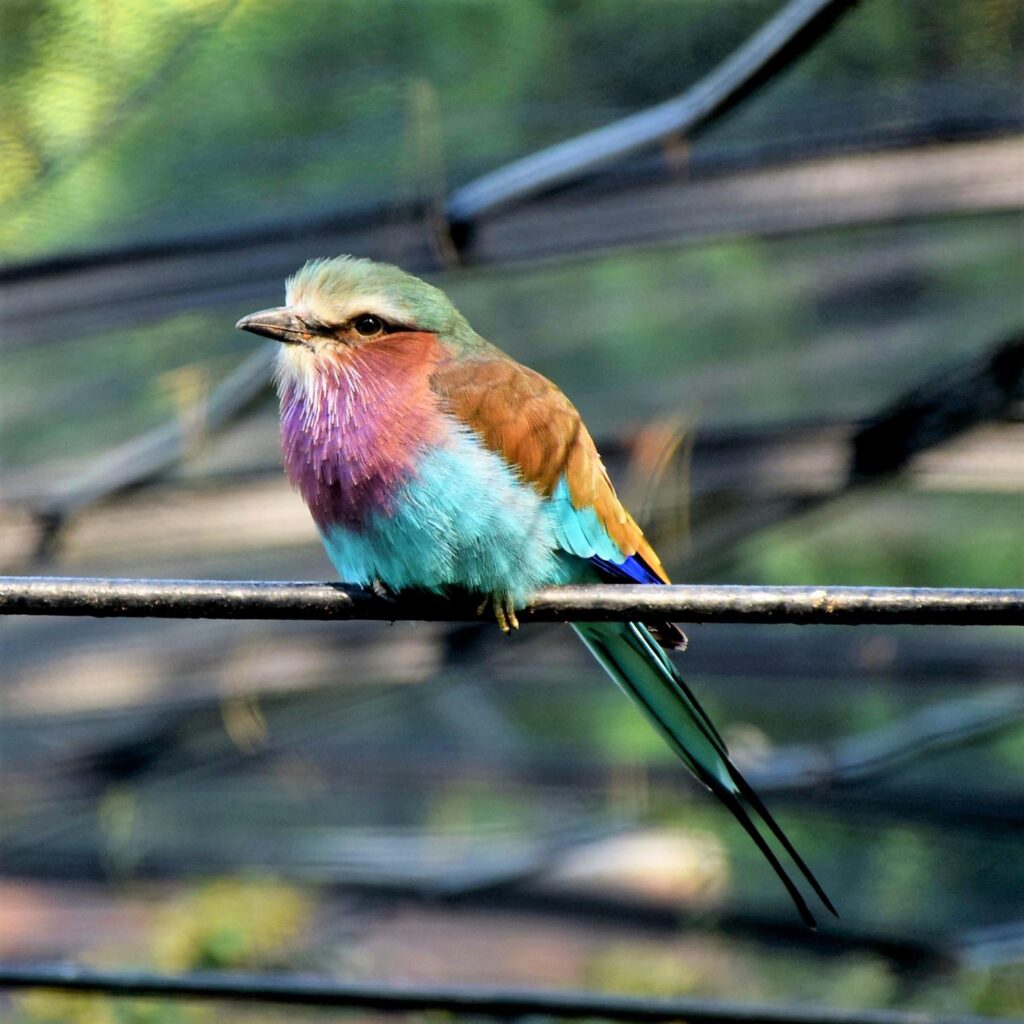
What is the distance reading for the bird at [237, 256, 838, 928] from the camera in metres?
2.68

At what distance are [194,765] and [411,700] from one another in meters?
0.98

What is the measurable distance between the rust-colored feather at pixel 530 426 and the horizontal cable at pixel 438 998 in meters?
0.88

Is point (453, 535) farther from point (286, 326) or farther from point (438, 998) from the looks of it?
point (438, 998)

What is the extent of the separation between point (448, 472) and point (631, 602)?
2.43ft

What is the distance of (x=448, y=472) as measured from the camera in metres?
2.71

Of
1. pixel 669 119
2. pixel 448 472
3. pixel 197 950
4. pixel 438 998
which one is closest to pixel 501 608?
pixel 448 472

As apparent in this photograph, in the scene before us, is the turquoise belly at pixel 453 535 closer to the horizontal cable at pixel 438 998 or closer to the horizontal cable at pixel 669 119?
the horizontal cable at pixel 438 998

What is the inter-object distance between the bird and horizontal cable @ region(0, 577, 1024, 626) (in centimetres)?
56

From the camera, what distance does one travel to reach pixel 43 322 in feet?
14.0

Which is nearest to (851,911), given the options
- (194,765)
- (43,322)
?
(194,765)

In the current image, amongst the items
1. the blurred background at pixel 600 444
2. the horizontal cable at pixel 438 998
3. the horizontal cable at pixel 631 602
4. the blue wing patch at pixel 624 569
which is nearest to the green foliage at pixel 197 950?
the blurred background at pixel 600 444

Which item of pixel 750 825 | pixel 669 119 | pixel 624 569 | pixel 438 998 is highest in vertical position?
pixel 669 119

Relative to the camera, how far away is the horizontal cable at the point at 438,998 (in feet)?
9.63

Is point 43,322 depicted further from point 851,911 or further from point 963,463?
point 851,911
